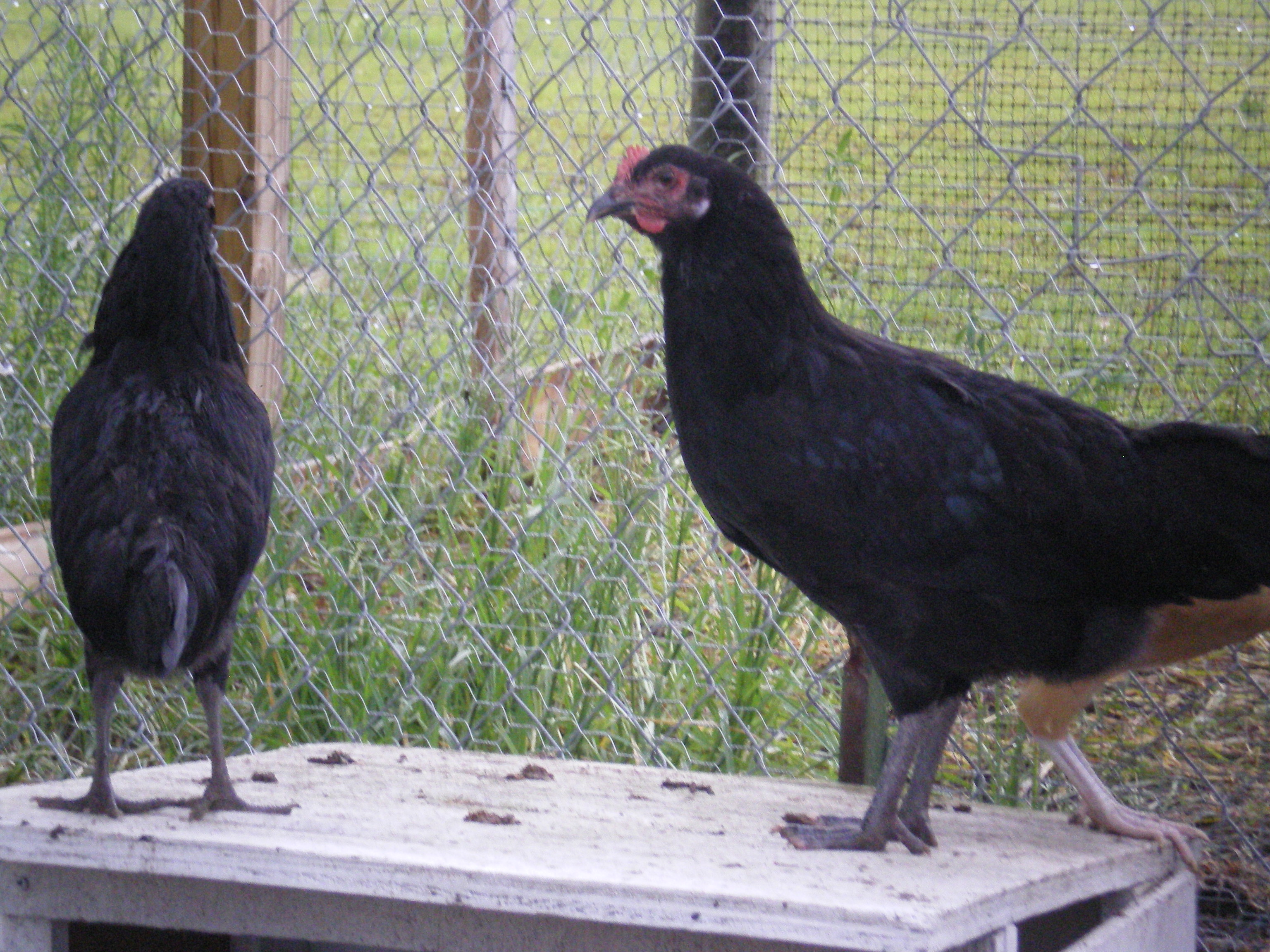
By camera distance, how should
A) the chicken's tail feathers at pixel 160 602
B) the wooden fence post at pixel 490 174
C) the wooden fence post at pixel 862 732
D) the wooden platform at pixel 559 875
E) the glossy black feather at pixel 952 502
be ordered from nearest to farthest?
1. the wooden platform at pixel 559 875
2. the chicken's tail feathers at pixel 160 602
3. the glossy black feather at pixel 952 502
4. the wooden fence post at pixel 862 732
5. the wooden fence post at pixel 490 174

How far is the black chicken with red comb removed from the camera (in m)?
2.11

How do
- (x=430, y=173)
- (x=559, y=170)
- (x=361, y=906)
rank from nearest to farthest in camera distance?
(x=361, y=906) < (x=559, y=170) < (x=430, y=173)

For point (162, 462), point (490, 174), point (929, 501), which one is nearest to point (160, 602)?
point (162, 462)

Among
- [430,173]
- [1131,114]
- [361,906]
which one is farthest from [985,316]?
[430,173]

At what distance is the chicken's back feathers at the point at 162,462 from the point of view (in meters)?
2.02

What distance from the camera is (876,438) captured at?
2154 mm

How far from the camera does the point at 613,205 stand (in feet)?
7.52

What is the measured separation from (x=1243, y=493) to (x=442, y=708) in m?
1.90

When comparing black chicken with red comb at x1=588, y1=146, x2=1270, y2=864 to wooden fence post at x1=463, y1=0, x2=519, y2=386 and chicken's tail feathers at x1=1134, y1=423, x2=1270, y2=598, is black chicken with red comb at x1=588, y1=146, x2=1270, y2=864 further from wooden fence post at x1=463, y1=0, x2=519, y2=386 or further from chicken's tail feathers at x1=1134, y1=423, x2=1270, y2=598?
wooden fence post at x1=463, y1=0, x2=519, y2=386

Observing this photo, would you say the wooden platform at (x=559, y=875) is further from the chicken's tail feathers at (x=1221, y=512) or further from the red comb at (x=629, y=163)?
the red comb at (x=629, y=163)

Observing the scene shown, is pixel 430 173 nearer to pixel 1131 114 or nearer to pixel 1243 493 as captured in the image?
pixel 1131 114

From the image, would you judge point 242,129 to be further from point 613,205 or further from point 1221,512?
point 1221,512

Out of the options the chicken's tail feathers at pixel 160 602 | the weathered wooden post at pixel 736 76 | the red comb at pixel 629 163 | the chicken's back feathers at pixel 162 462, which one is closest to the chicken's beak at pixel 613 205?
the red comb at pixel 629 163

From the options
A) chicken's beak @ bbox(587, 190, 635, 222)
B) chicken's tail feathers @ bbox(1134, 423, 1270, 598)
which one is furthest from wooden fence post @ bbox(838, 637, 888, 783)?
chicken's beak @ bbox(587, 190, 635, 222)
